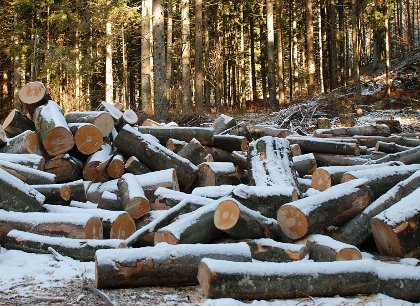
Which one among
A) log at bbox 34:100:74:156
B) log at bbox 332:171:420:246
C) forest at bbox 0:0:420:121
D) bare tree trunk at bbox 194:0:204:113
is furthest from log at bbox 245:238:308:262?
bare tree trunk at bbox 194:0:204:113

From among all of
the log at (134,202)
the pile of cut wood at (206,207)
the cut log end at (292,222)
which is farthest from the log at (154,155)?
the cut log end at (292,222)

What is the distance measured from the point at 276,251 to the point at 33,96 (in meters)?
5.70

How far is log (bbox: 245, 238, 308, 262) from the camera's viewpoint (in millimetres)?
5070

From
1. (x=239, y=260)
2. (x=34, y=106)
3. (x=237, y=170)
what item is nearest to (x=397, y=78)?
(x=237, y=170)

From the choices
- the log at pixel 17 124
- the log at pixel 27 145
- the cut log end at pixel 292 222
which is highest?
the log at pixel 17 124

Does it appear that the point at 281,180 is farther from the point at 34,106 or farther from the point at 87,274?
the point at 34,106

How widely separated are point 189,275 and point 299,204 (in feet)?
5.25

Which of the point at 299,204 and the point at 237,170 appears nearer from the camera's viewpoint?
the point at 299,204

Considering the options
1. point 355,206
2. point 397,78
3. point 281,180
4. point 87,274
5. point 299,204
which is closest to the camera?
point 87,274

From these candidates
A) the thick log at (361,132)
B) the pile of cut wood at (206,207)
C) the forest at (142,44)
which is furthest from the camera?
the forest at (142,44)

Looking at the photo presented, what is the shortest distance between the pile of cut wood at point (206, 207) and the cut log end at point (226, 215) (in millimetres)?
16

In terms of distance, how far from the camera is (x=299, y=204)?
5379 millimetres

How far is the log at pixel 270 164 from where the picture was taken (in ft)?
22.7

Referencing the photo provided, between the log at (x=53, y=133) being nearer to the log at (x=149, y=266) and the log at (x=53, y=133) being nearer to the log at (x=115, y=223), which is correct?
the log at (x=115, y=223)
